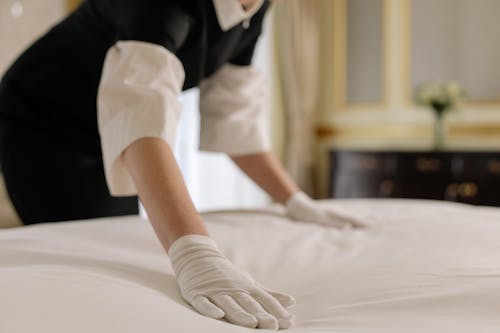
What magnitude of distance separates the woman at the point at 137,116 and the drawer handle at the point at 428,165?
2.46m

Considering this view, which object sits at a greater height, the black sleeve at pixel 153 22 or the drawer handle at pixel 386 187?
the black sleeve at pixel 153 22

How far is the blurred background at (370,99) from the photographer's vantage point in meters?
3.82

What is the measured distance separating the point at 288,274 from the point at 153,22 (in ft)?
1.69

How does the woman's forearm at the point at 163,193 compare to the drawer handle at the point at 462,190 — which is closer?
the woman's forearm at the point at 163,193

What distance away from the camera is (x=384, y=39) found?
4652 millimetres

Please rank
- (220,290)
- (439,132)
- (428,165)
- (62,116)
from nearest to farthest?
(220,290), (62,116), (428,165), (439,132)

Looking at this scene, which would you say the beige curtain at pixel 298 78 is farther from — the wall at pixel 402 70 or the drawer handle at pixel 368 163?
the drawer handle at pixel 368 163

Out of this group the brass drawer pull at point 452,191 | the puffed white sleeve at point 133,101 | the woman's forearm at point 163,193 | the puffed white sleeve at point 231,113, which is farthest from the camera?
the brass drawer pull at point 452,191

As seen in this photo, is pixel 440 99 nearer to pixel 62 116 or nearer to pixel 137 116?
pixel 62 116

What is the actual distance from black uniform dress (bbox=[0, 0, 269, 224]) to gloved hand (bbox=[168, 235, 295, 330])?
640 mm

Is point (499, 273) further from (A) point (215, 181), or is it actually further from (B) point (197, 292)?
(A) point (215, 181)

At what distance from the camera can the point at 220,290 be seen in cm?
77

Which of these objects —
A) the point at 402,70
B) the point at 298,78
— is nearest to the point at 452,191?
the point at 402,70

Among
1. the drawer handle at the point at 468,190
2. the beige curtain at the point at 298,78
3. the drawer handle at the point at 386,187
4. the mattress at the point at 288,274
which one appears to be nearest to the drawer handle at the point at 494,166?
the drawer handle at the point at 468,190
